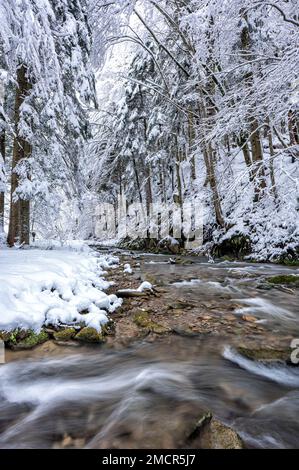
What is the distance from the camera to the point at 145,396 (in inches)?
95.2

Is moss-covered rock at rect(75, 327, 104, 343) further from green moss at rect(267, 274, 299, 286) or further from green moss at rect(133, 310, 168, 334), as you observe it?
green moss at rect(267, 274, 299, 286)

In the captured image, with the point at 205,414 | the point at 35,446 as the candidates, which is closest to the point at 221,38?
the point at 205,414

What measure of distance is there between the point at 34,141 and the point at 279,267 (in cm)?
941

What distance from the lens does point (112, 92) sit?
2609 centimetres

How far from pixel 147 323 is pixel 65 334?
3.74 feet

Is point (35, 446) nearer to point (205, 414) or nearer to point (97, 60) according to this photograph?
point (205, 414)

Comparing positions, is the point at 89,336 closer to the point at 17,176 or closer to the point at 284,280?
the point at 284,280

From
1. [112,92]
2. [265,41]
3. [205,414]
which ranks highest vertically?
[112,92]

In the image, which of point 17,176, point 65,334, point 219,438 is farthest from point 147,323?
point 17,176

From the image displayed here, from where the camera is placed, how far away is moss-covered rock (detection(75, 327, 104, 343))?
3.56 m

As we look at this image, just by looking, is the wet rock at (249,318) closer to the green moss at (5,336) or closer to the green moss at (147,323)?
the green moss at (147,323)

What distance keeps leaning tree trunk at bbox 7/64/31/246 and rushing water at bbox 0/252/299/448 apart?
7427 mm

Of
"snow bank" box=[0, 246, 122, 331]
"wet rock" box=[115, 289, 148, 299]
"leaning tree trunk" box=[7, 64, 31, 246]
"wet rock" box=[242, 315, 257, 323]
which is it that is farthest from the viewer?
"leaning tree trunk" box=[7, 64, 31, 246]

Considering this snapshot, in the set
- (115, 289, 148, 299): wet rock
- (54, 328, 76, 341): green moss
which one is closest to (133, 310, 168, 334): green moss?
(54, 328, 76, 341): green moss
